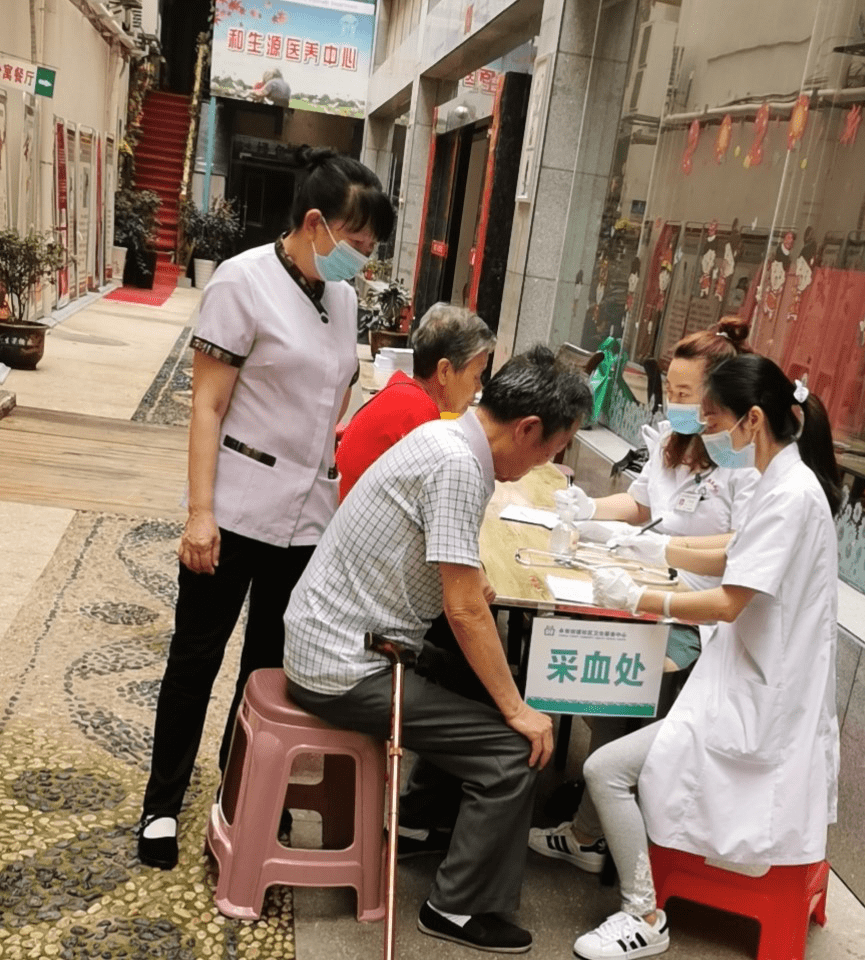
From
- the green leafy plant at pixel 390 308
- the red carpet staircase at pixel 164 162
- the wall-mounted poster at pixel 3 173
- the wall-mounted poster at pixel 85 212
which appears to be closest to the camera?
the wall-mounted poster at pixel 3 173

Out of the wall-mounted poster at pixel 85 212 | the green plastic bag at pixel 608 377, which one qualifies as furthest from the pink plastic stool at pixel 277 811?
the wall-mounted poster at pixel 85 212

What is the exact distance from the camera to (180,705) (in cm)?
264

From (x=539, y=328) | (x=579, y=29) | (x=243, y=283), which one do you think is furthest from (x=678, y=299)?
(x=243, y=283)

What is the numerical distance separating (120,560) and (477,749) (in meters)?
2.88

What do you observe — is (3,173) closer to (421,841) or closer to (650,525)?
(650,525)

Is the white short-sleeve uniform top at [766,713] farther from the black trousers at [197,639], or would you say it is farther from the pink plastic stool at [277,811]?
the black trousers at [197,639]

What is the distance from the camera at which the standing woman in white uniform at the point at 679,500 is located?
290 cm

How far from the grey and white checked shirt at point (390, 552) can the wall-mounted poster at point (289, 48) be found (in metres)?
17.6

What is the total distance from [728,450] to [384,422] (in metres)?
1.00

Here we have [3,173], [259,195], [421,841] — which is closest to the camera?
[421,841]

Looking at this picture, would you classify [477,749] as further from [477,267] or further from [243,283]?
[477,267]

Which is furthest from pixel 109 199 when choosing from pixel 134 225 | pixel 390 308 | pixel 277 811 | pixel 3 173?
pixel 277 811

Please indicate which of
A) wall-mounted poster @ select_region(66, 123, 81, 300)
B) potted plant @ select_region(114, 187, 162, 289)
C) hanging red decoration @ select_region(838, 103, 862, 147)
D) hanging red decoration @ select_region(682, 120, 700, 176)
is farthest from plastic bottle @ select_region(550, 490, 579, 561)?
potted plant @ select_region(114, 187, 162, 289)

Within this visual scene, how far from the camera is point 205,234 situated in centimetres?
1903
